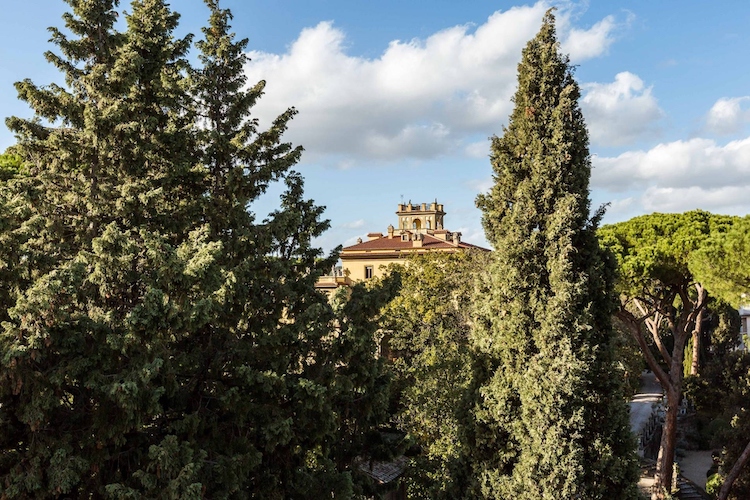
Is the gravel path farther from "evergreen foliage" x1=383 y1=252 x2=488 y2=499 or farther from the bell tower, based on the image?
the bell tower

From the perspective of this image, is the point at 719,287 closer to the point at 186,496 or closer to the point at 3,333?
the point at 186,496

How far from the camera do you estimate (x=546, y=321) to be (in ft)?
32.6

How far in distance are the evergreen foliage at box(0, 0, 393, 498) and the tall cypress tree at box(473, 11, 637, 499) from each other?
228cm

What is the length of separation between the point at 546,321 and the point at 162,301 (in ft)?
20.8

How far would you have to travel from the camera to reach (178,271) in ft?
24.3

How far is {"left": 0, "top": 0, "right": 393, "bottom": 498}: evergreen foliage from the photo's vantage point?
703cm

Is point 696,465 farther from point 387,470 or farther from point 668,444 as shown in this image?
point 387,470

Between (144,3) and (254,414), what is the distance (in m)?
7.89

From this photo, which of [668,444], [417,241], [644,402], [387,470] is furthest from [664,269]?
[417,241]

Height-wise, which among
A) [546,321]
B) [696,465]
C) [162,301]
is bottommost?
[696,465]

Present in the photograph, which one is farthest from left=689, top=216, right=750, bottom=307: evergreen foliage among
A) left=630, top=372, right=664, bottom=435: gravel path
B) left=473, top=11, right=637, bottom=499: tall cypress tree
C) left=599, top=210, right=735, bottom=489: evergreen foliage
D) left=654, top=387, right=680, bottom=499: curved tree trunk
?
left=630, top=372, right=664, bottom=435: gravel path

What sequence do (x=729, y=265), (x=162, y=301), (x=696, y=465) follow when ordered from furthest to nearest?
(x=696, y=465), (x=729, y=265), (x=162, y=301)

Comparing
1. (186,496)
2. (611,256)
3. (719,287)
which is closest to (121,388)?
(186,496)

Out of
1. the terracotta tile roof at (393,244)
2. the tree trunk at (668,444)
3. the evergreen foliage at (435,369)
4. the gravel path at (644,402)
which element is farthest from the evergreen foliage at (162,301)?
the terracotta tile roof at (393,244)
